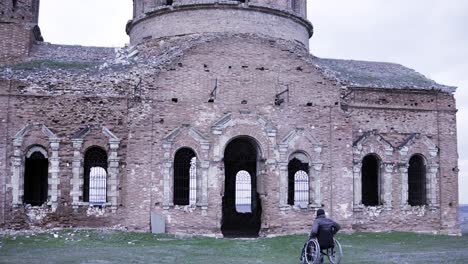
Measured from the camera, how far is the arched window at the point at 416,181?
2425cm

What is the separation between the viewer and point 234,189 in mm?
26562

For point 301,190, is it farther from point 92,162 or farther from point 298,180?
point 92,162

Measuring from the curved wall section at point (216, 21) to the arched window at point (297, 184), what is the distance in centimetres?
520

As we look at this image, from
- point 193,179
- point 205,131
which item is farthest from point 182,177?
point 205,131

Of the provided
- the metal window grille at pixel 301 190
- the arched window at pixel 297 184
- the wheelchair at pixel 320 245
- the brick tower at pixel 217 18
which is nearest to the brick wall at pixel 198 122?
the arched window at pixel 297 184

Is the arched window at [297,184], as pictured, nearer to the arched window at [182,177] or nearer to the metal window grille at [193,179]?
the metal window grille at [193,179]

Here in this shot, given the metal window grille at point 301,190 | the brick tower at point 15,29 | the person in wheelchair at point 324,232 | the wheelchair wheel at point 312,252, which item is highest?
the brick tower at point 15,29

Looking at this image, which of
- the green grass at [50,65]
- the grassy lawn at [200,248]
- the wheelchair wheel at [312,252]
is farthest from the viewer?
the green grass at [50,65]

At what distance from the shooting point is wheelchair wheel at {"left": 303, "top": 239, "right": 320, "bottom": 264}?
12.3 m

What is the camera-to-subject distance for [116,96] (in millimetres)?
21031

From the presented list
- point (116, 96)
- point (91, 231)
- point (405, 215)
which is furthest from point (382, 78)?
point (91, 231)

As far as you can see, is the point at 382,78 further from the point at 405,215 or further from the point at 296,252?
the point at 296,252

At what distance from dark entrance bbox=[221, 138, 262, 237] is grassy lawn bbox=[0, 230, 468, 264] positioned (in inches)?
203

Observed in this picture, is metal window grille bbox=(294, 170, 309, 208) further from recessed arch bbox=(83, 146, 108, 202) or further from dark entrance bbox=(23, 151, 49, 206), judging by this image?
dark entrance bbox=(23, 151, 49, 206)
